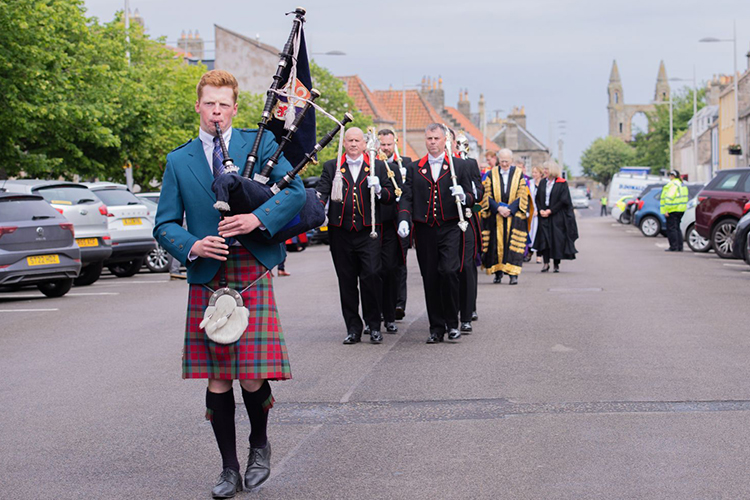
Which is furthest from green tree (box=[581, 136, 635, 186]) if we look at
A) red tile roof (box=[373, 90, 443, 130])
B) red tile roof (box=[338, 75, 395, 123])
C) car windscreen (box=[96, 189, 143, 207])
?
car windscreen (box=[96, 189, 143, 207])

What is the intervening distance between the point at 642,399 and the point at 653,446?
1.41 m

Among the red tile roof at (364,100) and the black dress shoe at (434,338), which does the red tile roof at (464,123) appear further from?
the black dress shoe at (434,338)

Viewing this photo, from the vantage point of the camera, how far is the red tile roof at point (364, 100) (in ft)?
277

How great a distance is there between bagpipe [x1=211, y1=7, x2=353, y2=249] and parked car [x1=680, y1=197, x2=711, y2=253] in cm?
2273

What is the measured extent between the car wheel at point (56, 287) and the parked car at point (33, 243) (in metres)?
0.21

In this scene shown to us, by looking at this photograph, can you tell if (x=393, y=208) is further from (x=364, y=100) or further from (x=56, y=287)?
(x=364, y=100)

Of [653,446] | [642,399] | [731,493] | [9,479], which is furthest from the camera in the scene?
[642,399]

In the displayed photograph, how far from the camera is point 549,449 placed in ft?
20.3

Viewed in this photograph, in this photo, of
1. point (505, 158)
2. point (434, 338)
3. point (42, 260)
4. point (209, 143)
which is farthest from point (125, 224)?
point (209, 143)

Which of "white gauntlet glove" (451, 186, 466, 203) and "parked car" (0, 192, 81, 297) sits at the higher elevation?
"white gauntlet glove" (451, 186, 466, 203)

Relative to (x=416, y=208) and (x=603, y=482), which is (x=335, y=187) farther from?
(x=603, y=482)

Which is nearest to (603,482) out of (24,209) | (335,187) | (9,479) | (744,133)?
(9,479)

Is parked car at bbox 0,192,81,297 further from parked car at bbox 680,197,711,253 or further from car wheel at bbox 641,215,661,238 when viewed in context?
car wheel at bbox 641,215,661,238

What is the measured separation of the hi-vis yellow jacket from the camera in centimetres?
2738
